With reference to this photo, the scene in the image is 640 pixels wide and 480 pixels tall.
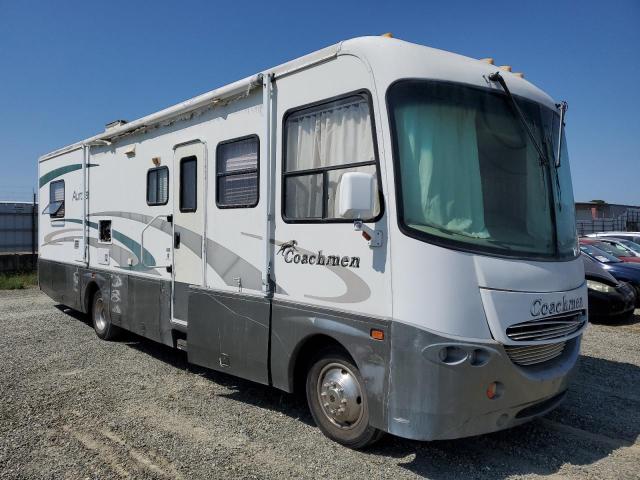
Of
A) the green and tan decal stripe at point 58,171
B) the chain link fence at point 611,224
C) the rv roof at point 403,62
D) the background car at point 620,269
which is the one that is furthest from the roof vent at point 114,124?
the chain link fence at point 611,224

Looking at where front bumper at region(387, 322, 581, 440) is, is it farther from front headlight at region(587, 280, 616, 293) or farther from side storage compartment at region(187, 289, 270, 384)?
front headlight at region(587, 280, 616, 293)

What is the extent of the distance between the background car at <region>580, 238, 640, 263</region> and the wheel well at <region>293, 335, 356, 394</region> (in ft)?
Result: 32.0

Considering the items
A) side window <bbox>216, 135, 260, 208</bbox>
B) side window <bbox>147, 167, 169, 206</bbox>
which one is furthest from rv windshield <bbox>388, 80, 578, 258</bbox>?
side window <bbox>147, 167, 169, 206</bbox>

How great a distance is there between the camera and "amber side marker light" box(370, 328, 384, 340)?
12.8 feet

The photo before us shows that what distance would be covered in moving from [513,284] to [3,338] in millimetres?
7841

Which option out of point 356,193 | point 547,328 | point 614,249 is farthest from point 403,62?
point 614,249

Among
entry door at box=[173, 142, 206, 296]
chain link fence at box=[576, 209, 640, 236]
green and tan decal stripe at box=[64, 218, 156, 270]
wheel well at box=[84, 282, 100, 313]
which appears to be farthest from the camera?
chain link fence at box=[576, 209, 640, 236]

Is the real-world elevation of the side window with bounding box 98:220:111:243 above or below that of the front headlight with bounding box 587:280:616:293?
above

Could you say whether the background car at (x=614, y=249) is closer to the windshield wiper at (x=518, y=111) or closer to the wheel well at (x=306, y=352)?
the windshield wiper at (x=518, y=111)

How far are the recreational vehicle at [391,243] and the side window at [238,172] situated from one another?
0.02 metres

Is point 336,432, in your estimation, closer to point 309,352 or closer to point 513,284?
point 309,352

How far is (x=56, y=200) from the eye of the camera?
10.1 metres

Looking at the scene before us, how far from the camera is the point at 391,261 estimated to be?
3.86 metres

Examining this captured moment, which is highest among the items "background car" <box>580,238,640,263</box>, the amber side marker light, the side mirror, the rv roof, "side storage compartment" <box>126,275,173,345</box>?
the rv roof
